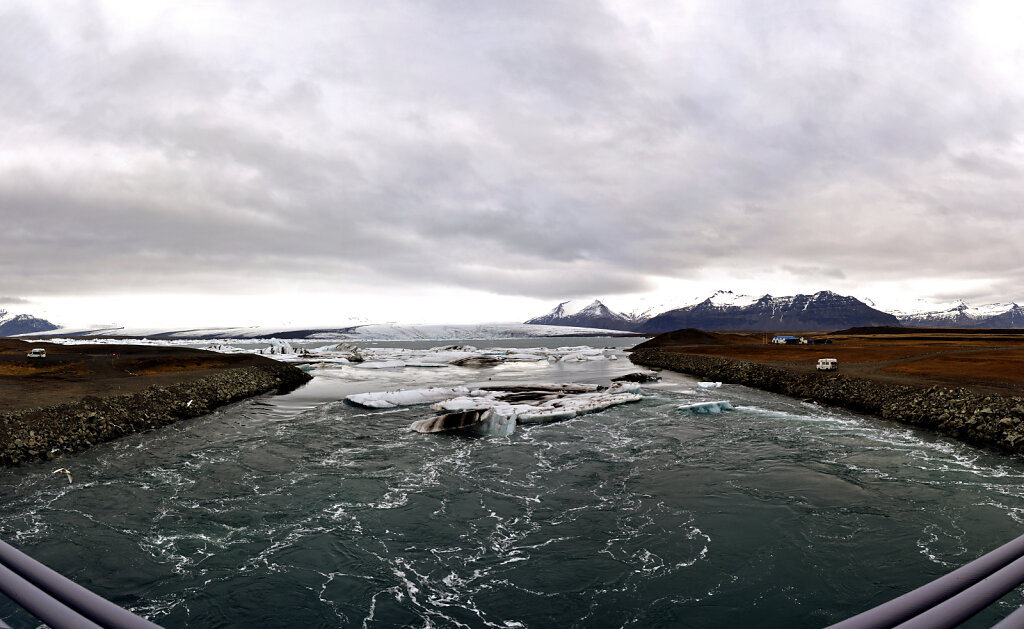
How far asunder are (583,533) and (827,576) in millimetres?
4708

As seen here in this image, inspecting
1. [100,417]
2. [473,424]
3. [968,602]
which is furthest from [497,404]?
[968,602]

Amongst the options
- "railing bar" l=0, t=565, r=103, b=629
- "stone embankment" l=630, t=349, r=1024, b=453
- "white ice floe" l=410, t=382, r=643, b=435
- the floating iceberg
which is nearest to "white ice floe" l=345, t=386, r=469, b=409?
"white ice floe" l=410, t=382, r=643, b=435

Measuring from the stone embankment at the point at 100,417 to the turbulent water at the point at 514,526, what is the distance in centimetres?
105

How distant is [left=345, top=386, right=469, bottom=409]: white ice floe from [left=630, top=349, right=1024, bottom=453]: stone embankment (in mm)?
22967

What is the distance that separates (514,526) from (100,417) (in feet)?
64.7

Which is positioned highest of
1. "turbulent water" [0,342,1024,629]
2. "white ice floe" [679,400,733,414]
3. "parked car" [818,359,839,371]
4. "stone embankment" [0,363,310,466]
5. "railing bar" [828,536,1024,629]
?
"railing bar" [828,536,1024,629]

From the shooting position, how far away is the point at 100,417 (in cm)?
2067

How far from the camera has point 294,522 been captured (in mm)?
11742

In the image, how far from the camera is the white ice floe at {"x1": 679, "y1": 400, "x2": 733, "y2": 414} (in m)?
25.9

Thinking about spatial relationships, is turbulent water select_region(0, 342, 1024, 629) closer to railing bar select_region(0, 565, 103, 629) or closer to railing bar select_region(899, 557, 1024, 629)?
railing bar select_region(899, 557, 1024, 629)

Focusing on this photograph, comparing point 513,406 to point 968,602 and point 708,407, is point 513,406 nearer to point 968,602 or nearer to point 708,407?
point 708,407

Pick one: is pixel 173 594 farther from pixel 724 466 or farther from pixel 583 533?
pixel 724 466

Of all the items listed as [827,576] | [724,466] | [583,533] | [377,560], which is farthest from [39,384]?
[827,576]

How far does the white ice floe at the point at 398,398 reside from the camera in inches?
1141
